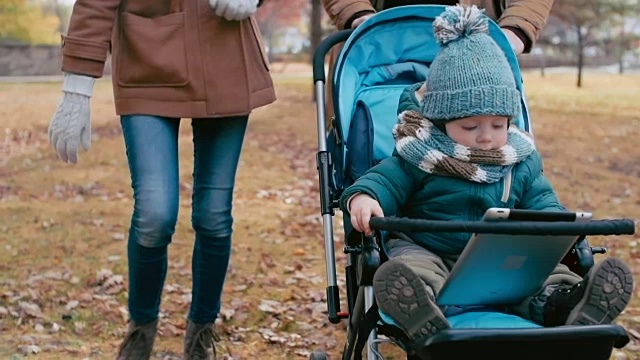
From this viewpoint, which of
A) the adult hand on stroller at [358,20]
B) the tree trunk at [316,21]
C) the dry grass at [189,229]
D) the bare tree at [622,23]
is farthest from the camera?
the bare tree at [622,23]

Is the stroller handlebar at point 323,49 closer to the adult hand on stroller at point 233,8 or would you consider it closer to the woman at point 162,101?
the woman at point 162,101

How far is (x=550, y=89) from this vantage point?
19.7m

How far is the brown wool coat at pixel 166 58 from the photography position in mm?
3281

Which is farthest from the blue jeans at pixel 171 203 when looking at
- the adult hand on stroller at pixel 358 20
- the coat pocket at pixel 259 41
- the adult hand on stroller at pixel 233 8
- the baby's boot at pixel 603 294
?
the baby's boot at pixel 603 294

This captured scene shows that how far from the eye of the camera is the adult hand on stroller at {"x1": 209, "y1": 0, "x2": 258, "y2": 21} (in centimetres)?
327

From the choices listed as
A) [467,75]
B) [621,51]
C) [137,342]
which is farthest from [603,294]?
[621,51]

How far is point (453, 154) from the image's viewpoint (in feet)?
9.35

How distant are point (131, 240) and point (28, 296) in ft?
6.11

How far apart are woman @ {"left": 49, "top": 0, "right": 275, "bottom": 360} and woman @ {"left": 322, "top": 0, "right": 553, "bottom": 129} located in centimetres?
43

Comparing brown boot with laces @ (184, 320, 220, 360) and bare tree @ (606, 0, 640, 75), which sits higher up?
brown boot with laces @ (184, 320, 220, 360)

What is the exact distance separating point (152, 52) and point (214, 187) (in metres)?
0.55

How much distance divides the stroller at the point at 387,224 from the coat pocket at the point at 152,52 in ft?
1.68

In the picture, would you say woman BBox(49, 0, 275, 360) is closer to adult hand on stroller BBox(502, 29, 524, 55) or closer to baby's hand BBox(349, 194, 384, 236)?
baby's hand BBox(349, 194, 384, 236)

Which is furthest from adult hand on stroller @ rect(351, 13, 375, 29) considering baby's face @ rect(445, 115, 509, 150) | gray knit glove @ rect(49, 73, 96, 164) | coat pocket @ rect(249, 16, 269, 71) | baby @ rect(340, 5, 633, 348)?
gray knit glove @ rect(49, 73, 96, 164)
